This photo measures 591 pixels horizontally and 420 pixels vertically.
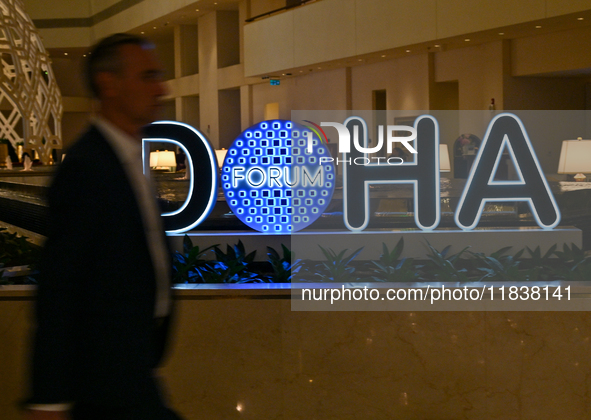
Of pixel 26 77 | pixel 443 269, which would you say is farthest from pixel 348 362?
pixel 26 77

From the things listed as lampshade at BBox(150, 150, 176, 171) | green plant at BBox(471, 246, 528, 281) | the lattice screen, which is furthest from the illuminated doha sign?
lampshade at BBox(150, 150, 176, 171)

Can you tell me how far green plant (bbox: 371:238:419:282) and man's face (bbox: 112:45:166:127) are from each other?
236cm

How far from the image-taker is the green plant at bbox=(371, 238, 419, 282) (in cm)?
351

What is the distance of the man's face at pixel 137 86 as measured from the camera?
1362mm

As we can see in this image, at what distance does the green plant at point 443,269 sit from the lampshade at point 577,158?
3853 mm

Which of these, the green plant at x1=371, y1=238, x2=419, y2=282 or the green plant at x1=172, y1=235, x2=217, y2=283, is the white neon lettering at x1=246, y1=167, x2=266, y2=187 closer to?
the green plant at x1=172, y1=235, x2=217, y2=283

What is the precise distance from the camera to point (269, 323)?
321cm

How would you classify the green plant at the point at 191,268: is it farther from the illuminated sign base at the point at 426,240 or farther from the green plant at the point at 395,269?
the green plant at the point at 395,269

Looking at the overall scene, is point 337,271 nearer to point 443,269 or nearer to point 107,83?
point 443,269

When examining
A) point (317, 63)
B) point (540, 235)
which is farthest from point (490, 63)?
point (540, 235)

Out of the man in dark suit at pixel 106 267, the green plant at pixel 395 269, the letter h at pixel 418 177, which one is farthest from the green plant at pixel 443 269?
Answer: the man in dark suit at pixel 106 267

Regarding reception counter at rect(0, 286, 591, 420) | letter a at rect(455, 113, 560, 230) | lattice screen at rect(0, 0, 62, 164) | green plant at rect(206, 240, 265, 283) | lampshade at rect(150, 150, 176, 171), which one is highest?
lattice screen at rect(0, 0, 62, 164)

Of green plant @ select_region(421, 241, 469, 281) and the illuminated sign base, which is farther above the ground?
the illuminated sign base

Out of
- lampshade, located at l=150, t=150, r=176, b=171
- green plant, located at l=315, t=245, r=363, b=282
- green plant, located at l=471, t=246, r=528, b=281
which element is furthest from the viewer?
lampshade, located at l=150, t=150, r=176, b=171
